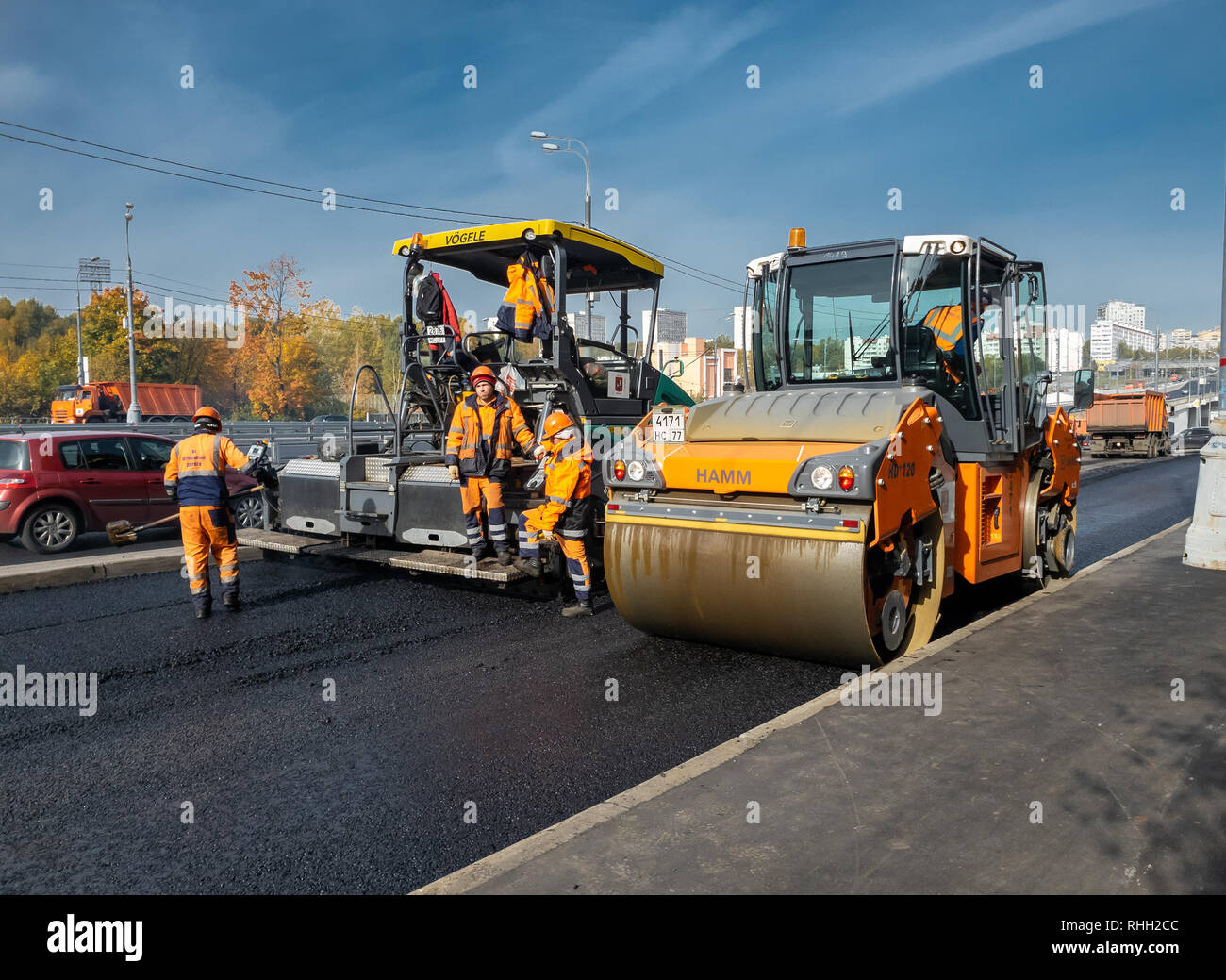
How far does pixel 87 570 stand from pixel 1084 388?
873 cm

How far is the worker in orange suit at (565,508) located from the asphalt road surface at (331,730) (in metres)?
0.40

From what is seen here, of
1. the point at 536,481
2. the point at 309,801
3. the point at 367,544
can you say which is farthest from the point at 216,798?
the point at 367,544

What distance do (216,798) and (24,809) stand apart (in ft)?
2.46

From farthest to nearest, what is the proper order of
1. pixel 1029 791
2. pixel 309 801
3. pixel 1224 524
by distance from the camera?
pixel 1224 524
pixel 309 801
pixel 1029 791

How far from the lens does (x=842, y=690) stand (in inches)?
192

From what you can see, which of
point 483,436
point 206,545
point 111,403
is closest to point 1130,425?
point 483,436

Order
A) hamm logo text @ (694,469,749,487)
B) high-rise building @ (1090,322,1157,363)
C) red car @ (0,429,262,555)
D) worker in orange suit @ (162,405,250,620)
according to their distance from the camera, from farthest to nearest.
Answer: high-rise building @ (1090,322,1157,363) < red car @ (0,429,262,555) < worker in orange suit @ (162,405,250,620) < hamm logo text @ (694,469,749,487)

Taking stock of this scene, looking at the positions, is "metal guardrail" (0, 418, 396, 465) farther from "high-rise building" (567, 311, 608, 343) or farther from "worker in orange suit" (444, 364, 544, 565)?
"worker in orange suit" (444, 364, 544, 565)

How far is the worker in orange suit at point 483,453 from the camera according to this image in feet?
23.8

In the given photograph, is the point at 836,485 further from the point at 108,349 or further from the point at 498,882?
the point at 108,349

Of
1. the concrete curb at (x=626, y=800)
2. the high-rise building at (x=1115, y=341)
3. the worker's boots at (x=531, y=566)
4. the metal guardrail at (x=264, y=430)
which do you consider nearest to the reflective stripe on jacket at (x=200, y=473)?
the worker's boots at (x=531, y=566)

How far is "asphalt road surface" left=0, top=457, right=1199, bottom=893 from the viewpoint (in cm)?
344
